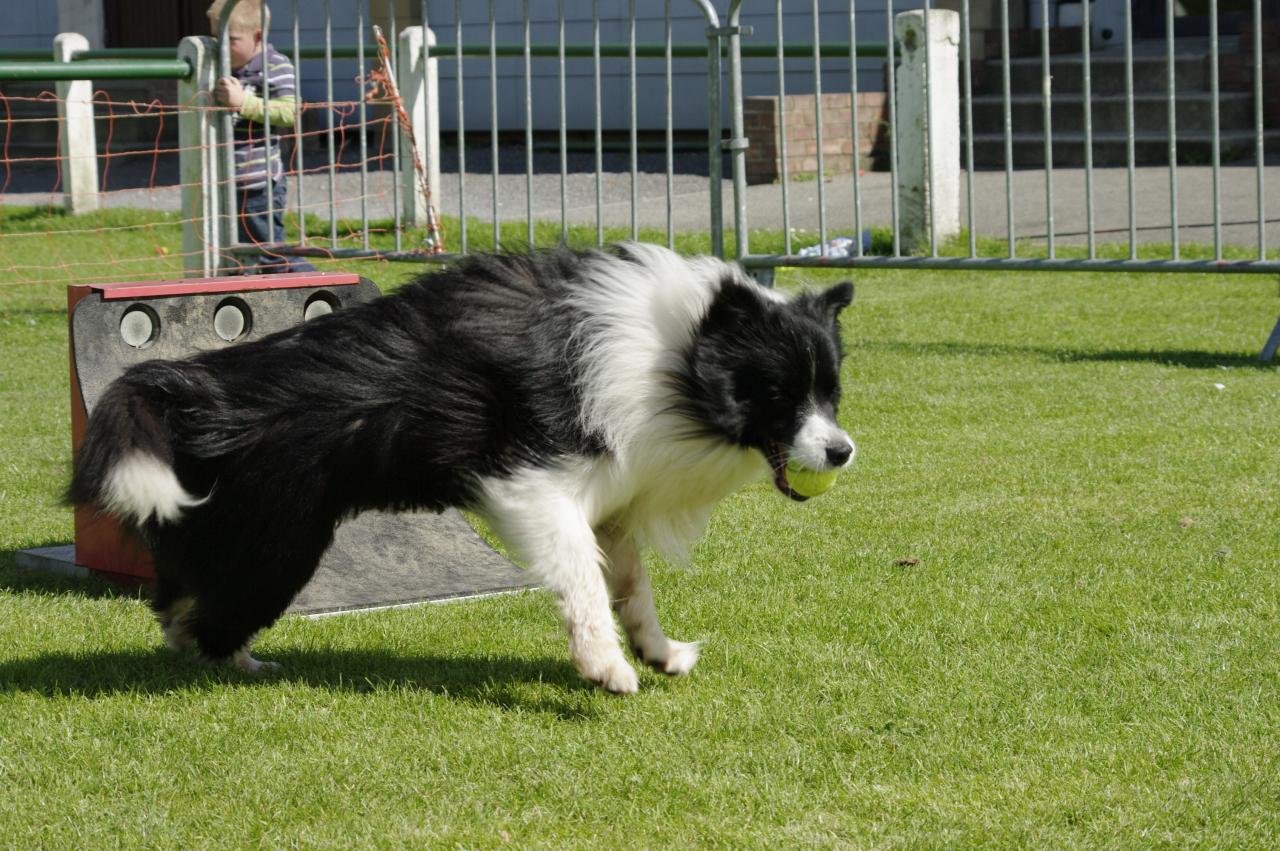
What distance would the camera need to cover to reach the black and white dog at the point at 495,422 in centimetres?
425

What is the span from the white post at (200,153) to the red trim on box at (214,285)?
453 cm

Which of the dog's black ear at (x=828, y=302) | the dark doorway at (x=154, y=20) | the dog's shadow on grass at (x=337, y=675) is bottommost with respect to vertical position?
the dog's shadow on grass at (x=337, y=675)

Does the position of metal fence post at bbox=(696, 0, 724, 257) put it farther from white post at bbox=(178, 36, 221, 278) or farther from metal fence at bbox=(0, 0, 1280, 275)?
white post at bbox=(178, 36, 221, 278)

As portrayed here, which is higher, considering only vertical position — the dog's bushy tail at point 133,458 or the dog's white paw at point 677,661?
the dog's bushy tail at point 133,458

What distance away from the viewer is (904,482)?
682cm

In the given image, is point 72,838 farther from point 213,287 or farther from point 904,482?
point 904,482

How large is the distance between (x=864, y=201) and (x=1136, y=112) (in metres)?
2.99

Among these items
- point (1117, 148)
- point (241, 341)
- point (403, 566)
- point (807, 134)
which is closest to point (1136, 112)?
point (1117, 148)

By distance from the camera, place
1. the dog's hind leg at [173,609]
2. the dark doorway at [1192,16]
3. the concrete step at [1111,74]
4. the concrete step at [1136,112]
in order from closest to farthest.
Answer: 1. the dog's hind leg at [173,609]
2. the concrete step at [1136,112]
3. the concrete step at [1111,74]
4. the dark doorway at [1192,16]

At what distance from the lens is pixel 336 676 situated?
4.66m

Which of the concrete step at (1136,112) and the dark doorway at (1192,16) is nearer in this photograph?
the concrete step at (1136,112)

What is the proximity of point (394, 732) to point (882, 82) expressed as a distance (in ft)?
48.0

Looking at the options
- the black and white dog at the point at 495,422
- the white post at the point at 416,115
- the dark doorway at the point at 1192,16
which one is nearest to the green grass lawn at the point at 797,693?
the black and white dog at the point at 495,422

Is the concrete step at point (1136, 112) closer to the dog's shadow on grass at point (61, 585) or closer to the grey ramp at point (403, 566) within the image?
the grey ramp at point (403, 566)
